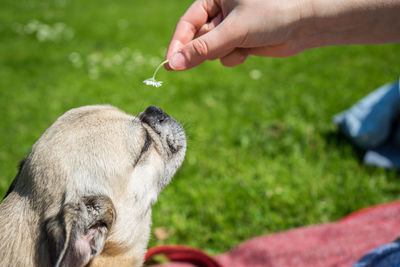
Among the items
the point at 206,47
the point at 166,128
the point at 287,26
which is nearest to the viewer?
the point at 206,47

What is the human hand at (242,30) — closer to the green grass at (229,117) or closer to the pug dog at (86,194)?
the pug dog at (86,194)

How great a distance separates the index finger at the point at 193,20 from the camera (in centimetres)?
295

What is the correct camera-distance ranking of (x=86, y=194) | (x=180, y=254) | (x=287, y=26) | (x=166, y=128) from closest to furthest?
(x=86, y=194) → (x=287, y=26) → (x=166, y=128) → (x=180, y=254)

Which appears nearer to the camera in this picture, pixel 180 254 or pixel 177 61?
pixel 177 61

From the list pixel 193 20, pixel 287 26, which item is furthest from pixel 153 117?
pixel 287 26

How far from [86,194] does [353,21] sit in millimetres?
2397

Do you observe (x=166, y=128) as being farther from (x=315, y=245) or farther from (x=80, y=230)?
(x=315, y=245)

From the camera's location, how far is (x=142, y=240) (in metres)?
2.75

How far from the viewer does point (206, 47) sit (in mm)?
2594

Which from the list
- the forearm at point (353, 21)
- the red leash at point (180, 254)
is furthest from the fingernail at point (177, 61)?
the red leash at point (180, 254)

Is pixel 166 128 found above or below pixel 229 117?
above

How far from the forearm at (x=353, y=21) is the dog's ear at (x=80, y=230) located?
2113 millimetres

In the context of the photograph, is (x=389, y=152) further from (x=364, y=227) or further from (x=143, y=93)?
(x=143, y=93)

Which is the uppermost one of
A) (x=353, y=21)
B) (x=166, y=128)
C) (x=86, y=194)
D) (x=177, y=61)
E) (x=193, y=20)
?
(x=193, y=20)
